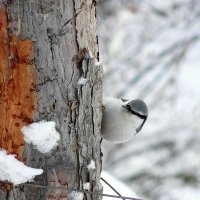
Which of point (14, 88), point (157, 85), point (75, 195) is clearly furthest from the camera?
point (157, 85)

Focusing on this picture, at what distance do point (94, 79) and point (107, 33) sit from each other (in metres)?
3.99

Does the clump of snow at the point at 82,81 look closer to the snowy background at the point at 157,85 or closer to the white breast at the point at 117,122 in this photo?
the white breast at the point at 117,122

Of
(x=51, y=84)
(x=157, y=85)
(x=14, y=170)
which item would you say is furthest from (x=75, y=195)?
(x=157, y=85)

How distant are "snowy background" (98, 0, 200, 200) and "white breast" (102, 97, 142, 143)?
2.77 m

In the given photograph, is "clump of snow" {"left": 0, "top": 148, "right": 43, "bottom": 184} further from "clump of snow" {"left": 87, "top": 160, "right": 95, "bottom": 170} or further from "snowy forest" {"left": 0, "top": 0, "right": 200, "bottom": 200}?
"clump of snow" {"left": 87, "top": 160, "right": 95, "bottom": 170}

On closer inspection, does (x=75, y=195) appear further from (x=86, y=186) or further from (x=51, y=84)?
(x=51, y=84)

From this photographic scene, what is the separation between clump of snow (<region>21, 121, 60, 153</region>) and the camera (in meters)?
1.15

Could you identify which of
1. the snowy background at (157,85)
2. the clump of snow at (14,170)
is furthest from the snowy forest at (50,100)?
the snowy background at (157,85)

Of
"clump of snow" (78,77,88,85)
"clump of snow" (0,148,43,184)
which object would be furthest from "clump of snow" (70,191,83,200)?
"clump of snow" (78,77,88,85)

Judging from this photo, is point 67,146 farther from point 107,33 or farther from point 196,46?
point 196,46

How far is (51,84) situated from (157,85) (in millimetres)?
4058

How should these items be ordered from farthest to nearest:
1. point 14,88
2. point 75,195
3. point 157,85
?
point 157,85, point 75,195, point 14,88

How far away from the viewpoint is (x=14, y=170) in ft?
3.80

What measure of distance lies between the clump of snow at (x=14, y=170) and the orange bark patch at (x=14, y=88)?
17 mm
